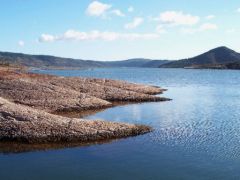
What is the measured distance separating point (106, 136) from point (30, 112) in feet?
27.2

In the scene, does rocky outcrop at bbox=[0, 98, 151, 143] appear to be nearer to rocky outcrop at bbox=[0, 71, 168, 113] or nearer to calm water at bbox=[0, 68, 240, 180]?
calm water at bbox=[0, 68, 240, 180]

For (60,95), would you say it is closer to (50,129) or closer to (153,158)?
(50,129)

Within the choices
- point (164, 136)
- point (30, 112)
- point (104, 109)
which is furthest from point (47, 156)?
point (104, 109)

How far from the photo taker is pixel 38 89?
62250 mm

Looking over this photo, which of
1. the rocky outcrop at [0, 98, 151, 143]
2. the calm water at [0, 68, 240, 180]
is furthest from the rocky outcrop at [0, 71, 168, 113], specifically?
the calm water at [0, 68, 240, 180]

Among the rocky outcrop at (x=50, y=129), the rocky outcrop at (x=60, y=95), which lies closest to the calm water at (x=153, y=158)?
the rocky outcrop at (x=50, y=129)

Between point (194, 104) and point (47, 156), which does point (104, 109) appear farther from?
point (47, 156)

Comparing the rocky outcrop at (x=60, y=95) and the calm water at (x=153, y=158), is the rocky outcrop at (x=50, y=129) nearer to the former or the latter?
the calm water at (x=153, y=158)

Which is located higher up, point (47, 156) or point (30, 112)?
point (30, 112)

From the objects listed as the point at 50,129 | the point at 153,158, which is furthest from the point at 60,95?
the point at 153,158

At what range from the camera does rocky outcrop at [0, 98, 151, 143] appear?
37.2m

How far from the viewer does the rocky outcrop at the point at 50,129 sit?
1467 inches

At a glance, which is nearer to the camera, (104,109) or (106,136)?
(106,136)

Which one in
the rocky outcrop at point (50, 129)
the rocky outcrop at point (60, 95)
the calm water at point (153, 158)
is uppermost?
the rocky outcrop at point (60, 95)
